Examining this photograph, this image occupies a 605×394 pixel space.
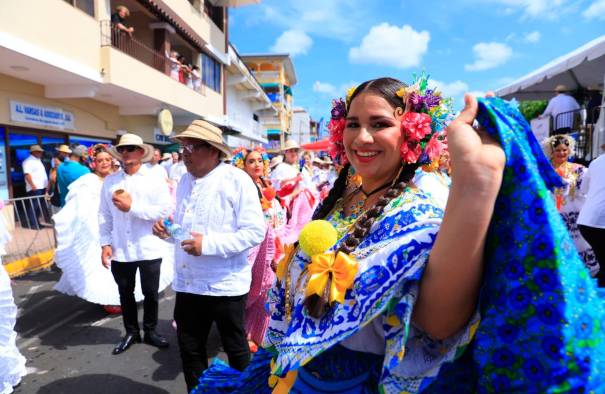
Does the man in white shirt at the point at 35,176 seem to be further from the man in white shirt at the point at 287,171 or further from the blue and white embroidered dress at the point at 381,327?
the blue and white embroidered dress at the point at 381,327

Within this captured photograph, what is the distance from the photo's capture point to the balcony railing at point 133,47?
10.8 meters

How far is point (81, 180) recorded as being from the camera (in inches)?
201

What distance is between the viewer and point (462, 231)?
2.80 feet

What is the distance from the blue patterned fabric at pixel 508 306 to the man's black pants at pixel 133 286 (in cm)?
299

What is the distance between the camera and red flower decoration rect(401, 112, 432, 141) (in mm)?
1405

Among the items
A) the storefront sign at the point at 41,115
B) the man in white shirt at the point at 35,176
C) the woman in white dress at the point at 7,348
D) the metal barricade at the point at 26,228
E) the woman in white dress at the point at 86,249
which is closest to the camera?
the woman in white dress at the point at 7,348

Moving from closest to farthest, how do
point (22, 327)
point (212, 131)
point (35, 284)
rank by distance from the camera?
point (212, 131)
point (22, 327)
point (35, 284)

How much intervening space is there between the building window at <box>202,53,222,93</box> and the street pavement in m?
15.1

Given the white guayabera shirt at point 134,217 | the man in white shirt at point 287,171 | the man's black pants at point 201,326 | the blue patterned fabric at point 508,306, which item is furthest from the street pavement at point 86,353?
the man in white shirt at point 287,171

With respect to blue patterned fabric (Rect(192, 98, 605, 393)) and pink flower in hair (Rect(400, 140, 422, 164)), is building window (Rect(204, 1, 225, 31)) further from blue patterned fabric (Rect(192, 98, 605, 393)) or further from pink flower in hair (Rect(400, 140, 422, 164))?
blue patterned fabric (Rect(192, 98, 605, 393))

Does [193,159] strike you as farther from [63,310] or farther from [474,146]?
[63,310]

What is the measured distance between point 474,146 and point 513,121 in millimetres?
174

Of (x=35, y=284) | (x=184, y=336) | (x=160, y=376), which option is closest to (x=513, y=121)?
(x=184, y=336)

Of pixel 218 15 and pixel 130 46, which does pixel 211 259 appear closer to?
pixel 130 46
